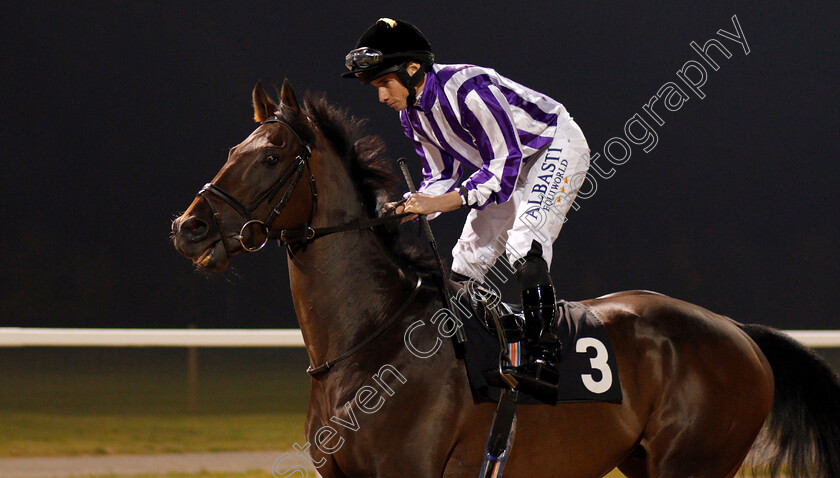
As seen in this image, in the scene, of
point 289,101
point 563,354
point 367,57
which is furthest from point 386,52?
point 563,354

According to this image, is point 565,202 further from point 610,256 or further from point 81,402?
point 610,256

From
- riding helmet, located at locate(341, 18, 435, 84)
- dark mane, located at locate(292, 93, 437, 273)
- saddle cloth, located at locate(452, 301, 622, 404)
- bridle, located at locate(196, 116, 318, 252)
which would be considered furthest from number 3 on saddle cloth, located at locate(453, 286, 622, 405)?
riding helmet, located at locate(341, 18, 435, 84)

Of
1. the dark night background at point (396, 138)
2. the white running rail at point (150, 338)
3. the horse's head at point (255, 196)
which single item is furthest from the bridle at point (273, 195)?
the dark night background at point (396, 138)

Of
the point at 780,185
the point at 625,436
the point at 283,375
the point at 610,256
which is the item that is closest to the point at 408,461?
the point at 625,436

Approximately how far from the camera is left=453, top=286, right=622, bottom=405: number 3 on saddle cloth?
2020 millimetres

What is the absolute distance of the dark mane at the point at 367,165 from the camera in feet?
7.06

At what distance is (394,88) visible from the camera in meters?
2.20

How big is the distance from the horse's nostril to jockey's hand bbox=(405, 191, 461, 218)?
53cm

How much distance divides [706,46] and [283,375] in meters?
4.88

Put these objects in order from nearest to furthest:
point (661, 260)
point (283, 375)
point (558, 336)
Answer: point (558, 336), point (283, 375), point (661, 260)

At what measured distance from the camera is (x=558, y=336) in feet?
7.14

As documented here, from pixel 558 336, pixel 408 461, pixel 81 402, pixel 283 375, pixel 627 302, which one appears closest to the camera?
pixel 408 461

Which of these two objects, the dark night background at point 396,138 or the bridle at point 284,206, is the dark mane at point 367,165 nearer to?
the bridle at point 284,206

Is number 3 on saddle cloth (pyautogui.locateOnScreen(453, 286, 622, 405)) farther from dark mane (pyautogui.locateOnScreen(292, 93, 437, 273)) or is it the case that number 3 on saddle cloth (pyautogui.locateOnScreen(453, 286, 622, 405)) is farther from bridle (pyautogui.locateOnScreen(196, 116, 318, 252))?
bridle (pyautogui.locateOnScreen(196, 116, 318, 252))
